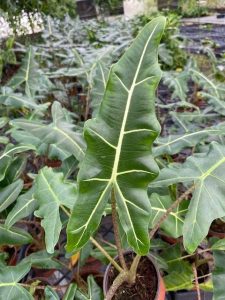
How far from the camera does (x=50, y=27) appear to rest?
3086 mm

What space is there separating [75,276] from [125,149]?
65 cm

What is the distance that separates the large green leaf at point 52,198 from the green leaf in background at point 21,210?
13 cm

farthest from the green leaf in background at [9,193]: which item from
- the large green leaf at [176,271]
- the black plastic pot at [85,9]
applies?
the black plastic pot at [85,9]

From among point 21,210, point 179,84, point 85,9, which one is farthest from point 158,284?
point 85,9

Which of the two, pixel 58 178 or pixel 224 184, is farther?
pixel 58 178

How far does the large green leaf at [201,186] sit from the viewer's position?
72 centimetres

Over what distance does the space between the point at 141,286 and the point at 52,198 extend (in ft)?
1.15

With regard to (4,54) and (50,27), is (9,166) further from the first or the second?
(50,27)

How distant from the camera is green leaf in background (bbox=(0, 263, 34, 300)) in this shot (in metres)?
0.87

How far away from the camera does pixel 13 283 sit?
897mm

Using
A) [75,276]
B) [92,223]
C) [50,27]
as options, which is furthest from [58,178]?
[50,27]

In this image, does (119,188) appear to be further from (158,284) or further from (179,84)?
(179,84)

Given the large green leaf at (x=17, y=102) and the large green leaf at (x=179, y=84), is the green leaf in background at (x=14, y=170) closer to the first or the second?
the large green leaf at (x=17, y=102)

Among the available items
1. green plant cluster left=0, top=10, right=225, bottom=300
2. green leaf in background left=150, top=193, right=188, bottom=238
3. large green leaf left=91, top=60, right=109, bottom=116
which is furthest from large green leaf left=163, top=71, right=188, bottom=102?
green leaf in background left=150, top=193, right=188, bottom=238
